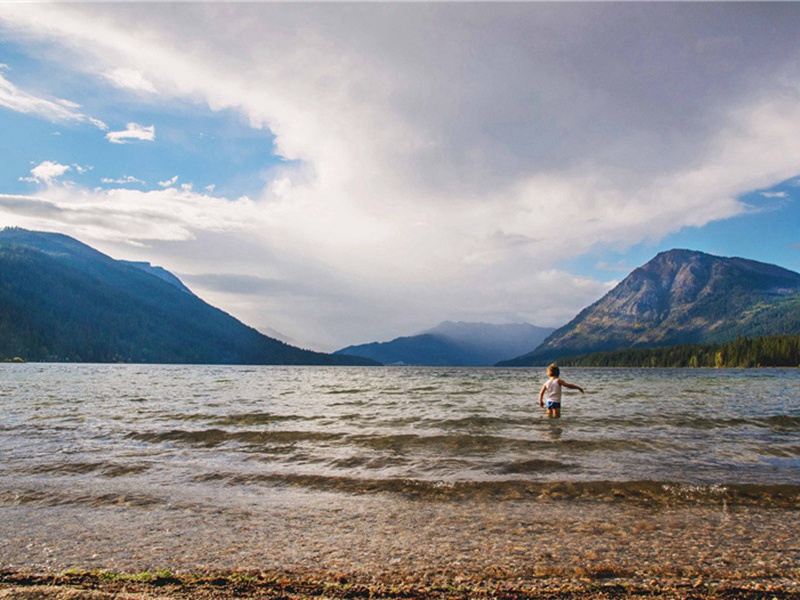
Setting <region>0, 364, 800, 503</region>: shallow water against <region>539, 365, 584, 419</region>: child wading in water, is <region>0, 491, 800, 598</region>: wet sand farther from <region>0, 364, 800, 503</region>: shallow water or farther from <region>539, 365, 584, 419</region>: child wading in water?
<region>539, 365, 584, 419</region>: child wading in water

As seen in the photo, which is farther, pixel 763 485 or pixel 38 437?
pixel 38 437

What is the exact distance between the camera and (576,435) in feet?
59.7

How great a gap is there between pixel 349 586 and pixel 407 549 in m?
1.58

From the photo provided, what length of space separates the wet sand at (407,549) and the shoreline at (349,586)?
0.02m

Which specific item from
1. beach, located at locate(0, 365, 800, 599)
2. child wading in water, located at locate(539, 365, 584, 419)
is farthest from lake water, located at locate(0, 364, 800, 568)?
child wading in water, located at locate(539, 365, 584, 419)

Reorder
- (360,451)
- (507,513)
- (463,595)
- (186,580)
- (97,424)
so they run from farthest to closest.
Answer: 1. (97,424)
2. (360,451)
3. (507,513)
4. (186,580)
5. (463,595)

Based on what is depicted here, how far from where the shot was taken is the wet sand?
5.70 m

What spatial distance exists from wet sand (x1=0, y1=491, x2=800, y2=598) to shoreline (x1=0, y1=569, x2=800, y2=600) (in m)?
0.02

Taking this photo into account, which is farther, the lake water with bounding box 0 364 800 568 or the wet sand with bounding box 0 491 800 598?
the lake water with bounding box 0 364 800 568

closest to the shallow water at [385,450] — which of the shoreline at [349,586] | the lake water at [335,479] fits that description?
the lake water at [335,479]

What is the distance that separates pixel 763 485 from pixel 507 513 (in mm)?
7192

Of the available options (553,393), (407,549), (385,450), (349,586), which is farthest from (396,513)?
(553,393)

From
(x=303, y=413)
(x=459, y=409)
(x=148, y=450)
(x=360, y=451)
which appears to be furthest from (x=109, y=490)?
(x=459, y=409)

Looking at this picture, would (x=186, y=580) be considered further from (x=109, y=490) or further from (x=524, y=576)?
(x=109, y=490)
